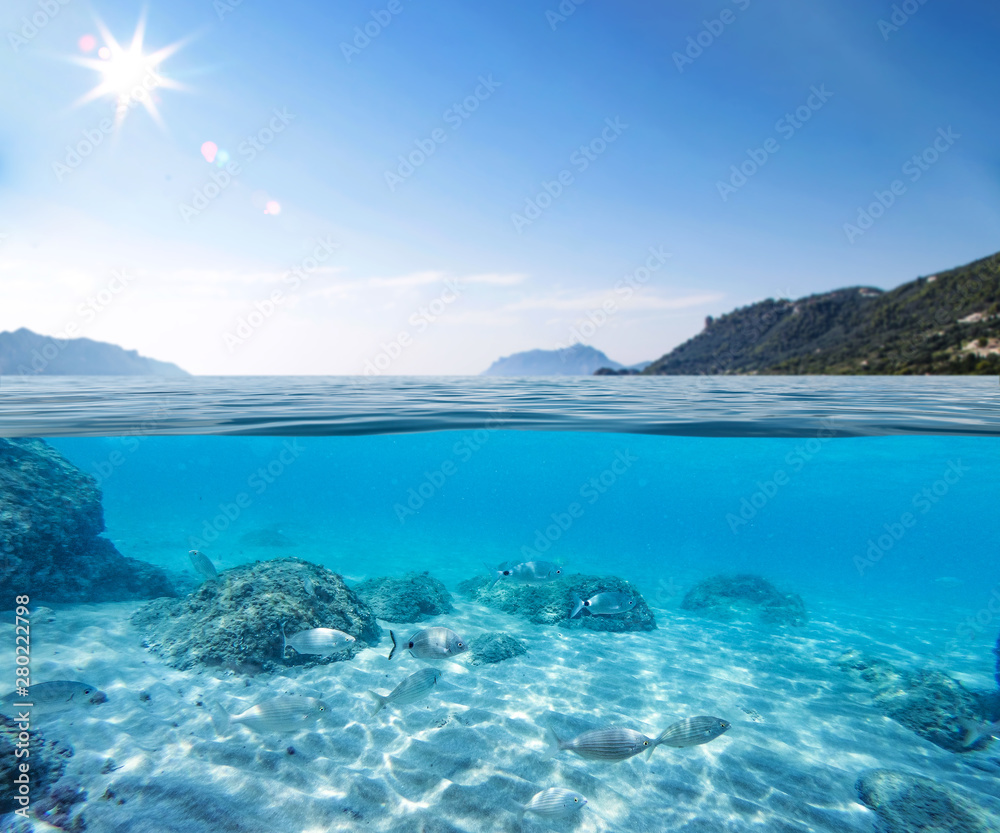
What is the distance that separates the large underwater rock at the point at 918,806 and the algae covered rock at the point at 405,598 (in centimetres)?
779

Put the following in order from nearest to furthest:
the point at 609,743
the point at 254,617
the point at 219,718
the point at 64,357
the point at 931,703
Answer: the point at 609,743 < the point at 219,718 < the point at 931,703 < the point at 254,617 < the point at 64,357

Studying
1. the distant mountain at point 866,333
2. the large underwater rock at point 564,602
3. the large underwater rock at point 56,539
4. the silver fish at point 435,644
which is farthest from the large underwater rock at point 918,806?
the distant mountain at point 866,333

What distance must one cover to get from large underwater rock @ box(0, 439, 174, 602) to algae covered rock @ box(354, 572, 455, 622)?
487 centimetres

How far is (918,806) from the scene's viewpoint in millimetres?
5250

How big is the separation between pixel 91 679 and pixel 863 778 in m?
10.2

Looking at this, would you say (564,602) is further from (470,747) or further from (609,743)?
(609,743)

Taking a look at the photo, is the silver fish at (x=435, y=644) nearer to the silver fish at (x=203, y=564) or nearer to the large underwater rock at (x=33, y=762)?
the large underwater rock at (x=33, y=762)

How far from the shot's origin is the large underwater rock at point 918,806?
5.02m

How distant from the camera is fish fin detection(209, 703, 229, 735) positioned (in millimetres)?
5863

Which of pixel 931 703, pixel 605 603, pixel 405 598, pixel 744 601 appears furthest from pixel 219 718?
pixel 744 601

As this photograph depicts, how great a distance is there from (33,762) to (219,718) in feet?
5.60

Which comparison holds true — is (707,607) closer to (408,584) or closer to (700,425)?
(700,425)

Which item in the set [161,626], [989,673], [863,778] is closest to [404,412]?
[161,626]

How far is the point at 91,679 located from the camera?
6.79 metres
